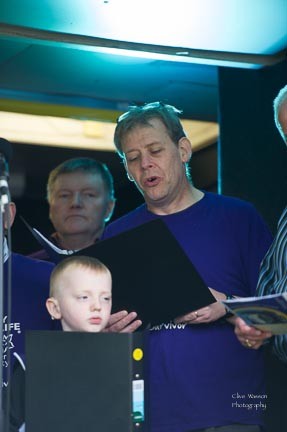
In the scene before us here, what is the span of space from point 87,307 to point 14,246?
2967 millimetres

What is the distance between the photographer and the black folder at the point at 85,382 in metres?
2.50

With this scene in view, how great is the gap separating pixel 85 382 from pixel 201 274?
801 millimetres

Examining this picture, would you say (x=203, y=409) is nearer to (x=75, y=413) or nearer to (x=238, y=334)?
(x=238, y=334)

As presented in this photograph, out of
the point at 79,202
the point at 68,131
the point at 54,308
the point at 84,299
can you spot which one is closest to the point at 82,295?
the point at 84,299

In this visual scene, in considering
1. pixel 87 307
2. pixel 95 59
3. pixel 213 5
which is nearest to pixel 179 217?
pixel 87 307

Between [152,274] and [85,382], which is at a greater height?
[152,274]

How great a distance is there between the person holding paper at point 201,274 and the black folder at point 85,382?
0.51 metres

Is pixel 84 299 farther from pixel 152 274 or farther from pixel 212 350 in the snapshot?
pixel 212 350

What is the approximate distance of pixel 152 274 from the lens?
301 cm

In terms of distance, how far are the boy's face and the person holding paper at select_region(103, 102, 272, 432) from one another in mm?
205

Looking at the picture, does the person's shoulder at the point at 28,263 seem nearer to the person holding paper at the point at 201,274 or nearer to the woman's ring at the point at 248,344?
the person holding paper at the point at 201,274

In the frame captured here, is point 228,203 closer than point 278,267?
No

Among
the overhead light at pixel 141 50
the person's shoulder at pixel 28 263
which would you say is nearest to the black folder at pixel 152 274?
the person's shoulder at pixel 28 263

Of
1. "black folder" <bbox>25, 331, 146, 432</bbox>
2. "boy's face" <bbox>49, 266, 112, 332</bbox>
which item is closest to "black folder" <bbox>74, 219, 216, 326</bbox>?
"boy's face" <bbox>49, 266, 112, 332</bbox>
